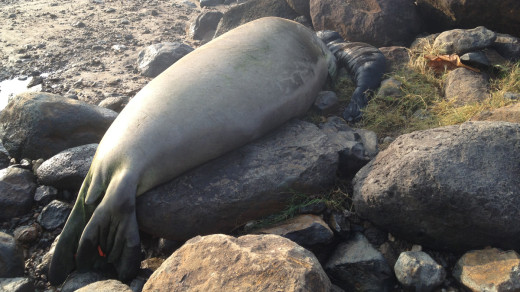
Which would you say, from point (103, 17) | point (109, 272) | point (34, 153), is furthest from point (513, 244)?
point (103, 17)

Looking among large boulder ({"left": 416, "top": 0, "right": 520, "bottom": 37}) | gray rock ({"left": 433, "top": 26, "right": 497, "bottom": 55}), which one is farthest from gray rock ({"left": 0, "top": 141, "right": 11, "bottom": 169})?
large boulder ({"left": 416, "top": 0, "right": 520, "bottom": 37})

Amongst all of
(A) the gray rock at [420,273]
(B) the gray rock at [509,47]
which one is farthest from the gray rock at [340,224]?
(B) the gray rock at [509,47]

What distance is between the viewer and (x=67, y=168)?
11.3 ft

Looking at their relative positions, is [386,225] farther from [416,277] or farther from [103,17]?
[103,17]

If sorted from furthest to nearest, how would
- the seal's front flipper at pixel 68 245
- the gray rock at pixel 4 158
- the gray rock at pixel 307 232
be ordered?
the gray rock at pixel 4 158 → the seal's front flipper at pixel 68 245 → the gray rock at pixel 307 232

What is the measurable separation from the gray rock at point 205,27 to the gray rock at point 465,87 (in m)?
3.82

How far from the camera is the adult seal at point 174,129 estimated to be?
8.94 feet

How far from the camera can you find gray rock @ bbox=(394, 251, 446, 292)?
7.64 feet

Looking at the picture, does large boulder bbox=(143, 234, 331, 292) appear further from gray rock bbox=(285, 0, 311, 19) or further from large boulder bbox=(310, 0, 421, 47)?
gray rock bbox=(285, 0, 311, 19)

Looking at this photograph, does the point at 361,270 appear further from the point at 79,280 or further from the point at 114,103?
the point at 114,103

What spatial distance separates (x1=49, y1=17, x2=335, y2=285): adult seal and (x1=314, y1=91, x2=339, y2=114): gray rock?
27cm

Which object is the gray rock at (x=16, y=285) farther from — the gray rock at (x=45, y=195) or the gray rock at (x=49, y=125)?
the gray rock at (x=49, y=125)

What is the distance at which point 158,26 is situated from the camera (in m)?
7.20

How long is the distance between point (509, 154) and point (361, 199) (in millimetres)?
877
